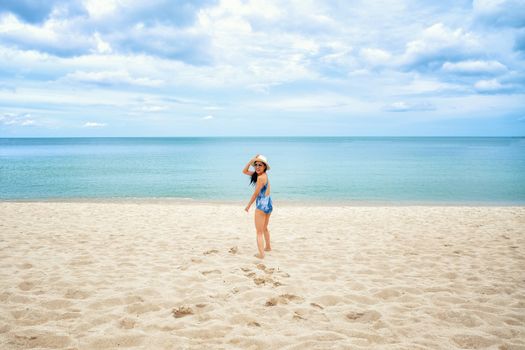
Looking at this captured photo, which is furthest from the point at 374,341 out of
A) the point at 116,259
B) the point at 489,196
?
the point at 489,196

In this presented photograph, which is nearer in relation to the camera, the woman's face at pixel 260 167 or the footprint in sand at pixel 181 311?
the footprint in sand at pixel 181 311

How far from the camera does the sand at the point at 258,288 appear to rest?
3.60 m

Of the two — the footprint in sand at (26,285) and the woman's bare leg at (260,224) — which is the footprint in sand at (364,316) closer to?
the woman's bare leg at (260,224)

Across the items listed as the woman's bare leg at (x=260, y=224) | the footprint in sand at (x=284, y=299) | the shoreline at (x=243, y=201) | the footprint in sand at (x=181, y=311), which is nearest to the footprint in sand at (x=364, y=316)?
the footprint in sand at (x=284, y=299)

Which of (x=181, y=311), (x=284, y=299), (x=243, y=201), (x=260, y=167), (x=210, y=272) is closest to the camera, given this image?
(x=181, y=311)

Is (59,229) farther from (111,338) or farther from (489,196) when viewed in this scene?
(489,196)

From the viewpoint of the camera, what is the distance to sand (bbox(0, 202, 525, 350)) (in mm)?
3600

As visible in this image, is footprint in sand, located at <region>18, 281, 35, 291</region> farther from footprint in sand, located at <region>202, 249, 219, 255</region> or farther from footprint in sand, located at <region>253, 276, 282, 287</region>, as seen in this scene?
footprint in sand, located at <region>253, 276, 282, 287</region>

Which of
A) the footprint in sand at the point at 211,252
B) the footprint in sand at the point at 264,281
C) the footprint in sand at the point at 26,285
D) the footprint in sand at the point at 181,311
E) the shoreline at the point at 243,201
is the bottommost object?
the shoreline at the point at 243,201

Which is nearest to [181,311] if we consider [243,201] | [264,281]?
[264,281]

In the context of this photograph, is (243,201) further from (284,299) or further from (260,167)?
(284,299)

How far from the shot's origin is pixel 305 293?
190 inches

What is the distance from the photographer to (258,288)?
4.94 metres

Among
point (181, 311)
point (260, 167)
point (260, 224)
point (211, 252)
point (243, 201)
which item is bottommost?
point (243, 201)
